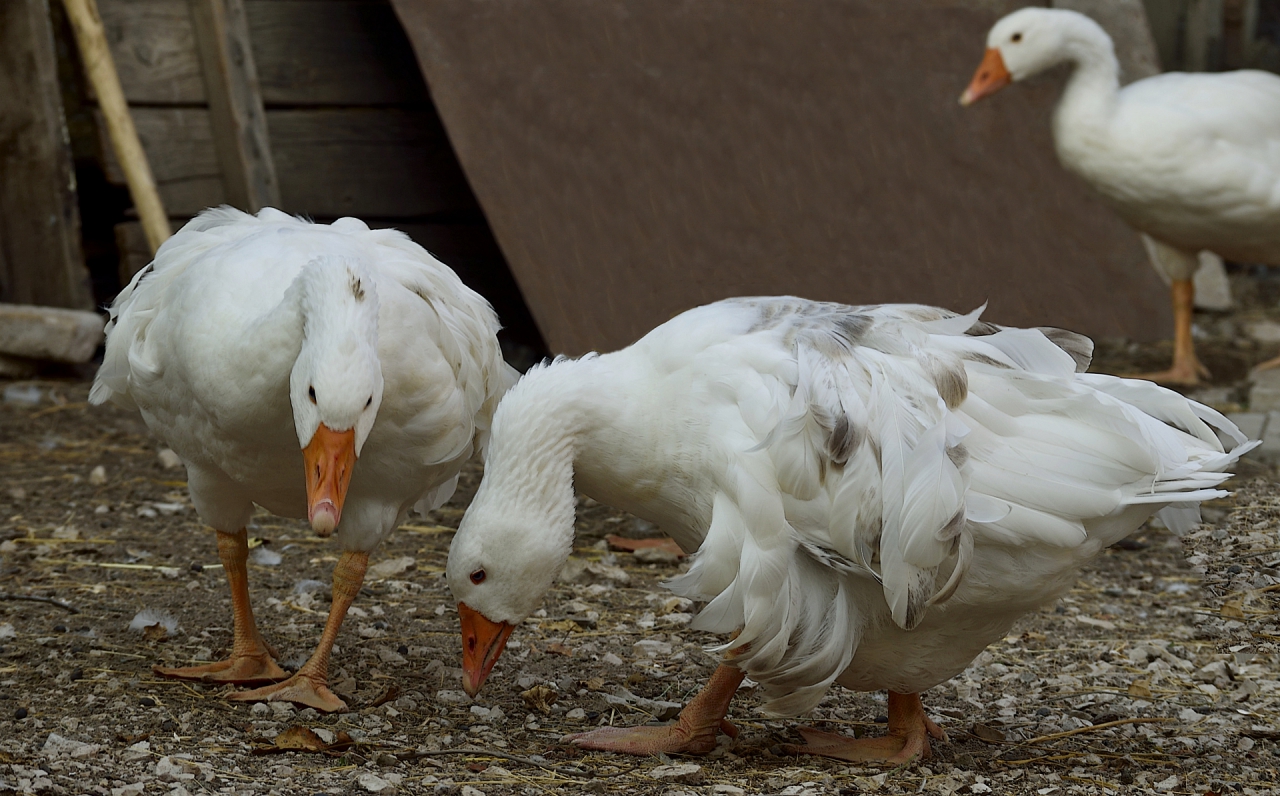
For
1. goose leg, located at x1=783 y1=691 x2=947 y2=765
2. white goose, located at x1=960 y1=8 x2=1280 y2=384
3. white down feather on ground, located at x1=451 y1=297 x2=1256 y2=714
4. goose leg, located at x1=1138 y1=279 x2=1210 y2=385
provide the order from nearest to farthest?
white down feather on ground, located at x1=451 y1=297 x2=1256 y2=714 → goose leg, located at x1=783 y1=691 x2=947 y2=765 → white goose, located at x1=960 y1=8 x2=1280 y2=384 → goose leg, located at x1=1138 y1=279 x2=1210 y2=385

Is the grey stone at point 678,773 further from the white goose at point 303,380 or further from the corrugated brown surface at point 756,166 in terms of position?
the corrugated brown surface at point 756,166

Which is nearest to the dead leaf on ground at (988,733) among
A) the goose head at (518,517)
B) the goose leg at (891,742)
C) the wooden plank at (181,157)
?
the goose leg at (891,742)

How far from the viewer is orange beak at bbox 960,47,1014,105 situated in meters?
6.79

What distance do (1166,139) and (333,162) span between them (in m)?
4.45

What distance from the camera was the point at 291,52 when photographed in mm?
Result: 7133

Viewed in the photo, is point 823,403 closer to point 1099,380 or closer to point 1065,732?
point 1099,380

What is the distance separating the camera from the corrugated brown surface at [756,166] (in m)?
6.16

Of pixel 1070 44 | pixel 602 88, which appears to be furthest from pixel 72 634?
pixel 1070 44

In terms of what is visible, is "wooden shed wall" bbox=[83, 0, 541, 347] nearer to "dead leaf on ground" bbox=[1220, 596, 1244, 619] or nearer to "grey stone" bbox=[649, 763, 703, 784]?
"grey stone" bbox=[649, 763, 703, 784]

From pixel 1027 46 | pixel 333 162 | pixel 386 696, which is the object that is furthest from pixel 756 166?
pixel 386 696

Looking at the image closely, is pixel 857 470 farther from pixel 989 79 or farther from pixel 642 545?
pixel 989 79

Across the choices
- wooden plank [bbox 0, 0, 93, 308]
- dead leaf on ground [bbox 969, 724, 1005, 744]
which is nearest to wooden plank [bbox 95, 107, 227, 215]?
wooden plank [bbox 0, 0, 93, 308]

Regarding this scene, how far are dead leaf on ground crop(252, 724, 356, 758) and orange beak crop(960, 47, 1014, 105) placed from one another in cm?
493

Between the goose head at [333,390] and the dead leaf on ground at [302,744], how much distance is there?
1.85 feet
